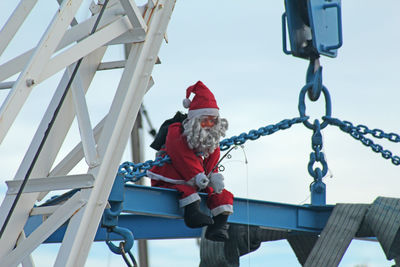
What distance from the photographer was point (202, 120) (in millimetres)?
8828

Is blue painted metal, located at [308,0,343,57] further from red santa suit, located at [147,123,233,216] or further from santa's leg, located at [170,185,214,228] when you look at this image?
santa's leg, located at [170,185,214,228]

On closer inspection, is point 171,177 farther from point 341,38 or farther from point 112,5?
point 341,38

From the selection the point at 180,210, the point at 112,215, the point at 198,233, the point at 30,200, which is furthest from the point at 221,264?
the point at 30,200

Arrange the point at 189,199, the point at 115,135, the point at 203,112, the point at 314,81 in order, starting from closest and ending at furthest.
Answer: the point at 115,135, the point at 189,199, the point at 203,112, the point at 314,81

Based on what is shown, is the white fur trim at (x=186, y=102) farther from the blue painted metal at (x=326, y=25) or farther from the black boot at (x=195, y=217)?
the blue painted metal at (x=326, y=25)

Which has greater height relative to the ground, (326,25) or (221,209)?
(326,25)

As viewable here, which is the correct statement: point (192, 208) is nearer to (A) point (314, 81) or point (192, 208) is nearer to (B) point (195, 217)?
(B) point (195, 217)

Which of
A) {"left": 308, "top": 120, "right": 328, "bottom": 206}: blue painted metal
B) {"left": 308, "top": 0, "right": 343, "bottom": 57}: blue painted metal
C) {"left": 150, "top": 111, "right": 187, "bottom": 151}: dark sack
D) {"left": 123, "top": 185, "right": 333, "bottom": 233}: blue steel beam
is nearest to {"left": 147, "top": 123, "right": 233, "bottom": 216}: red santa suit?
{"left": 123, "top": 185, "right": 333, "bottom": 233}: blue steel beam

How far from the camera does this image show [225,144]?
30.2ft

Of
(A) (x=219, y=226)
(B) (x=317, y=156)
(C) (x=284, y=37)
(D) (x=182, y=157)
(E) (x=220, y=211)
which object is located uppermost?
(C) (x=284, y=37)

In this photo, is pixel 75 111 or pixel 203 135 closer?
pixel 75 111

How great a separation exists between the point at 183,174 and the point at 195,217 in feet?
1.52

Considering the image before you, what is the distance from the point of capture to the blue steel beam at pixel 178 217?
8492mm

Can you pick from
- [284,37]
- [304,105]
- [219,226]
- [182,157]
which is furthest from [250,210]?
[284,37]
